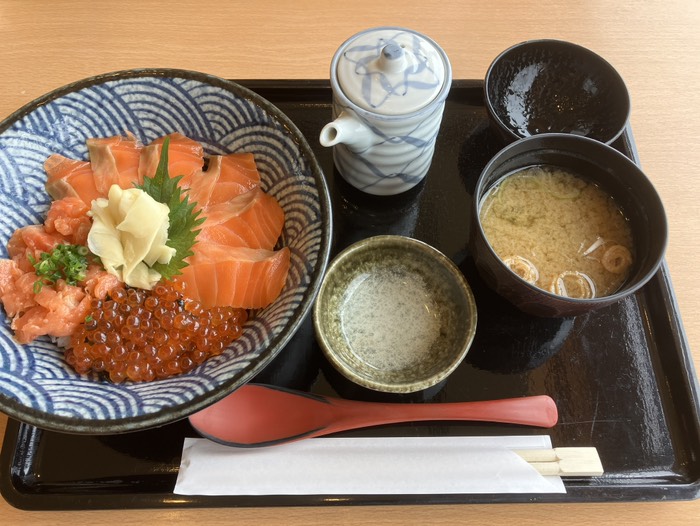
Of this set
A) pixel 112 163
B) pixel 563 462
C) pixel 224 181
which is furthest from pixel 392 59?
pixel 563 462

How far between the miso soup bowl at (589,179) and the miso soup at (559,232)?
0.9 inches

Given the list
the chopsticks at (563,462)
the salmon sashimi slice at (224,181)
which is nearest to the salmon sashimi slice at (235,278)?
the salmon sashimi slice at (224,181)

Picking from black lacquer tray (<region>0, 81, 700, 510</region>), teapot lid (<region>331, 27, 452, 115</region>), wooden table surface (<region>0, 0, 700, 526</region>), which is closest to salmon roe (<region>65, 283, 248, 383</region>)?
black lacquer tray (<region>0, 81, 700, 510</region>)

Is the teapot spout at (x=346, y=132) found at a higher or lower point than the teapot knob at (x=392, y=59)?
lower

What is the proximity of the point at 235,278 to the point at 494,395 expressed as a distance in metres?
0.66

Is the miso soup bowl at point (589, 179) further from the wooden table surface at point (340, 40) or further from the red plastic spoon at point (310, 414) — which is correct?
the wooden table surface at point (340, 40)

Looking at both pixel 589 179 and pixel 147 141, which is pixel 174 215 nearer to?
pixel 147 141

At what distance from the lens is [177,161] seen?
4.15 feet

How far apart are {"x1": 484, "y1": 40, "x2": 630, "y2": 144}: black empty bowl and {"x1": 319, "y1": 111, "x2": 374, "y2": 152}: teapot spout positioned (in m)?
0.47

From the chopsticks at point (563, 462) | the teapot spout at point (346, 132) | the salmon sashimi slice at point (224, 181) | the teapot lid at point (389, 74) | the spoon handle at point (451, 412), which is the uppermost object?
the teapot lid at point (389, 74)

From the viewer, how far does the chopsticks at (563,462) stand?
1097 millimetres

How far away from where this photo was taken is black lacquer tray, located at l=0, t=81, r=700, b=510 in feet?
3.58

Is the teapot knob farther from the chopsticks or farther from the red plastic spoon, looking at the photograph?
the chopsticks

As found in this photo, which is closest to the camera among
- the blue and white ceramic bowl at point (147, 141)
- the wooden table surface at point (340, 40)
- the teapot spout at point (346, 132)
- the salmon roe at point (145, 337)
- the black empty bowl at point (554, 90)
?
the blue and white ceramic bowl at point (147, 141)
